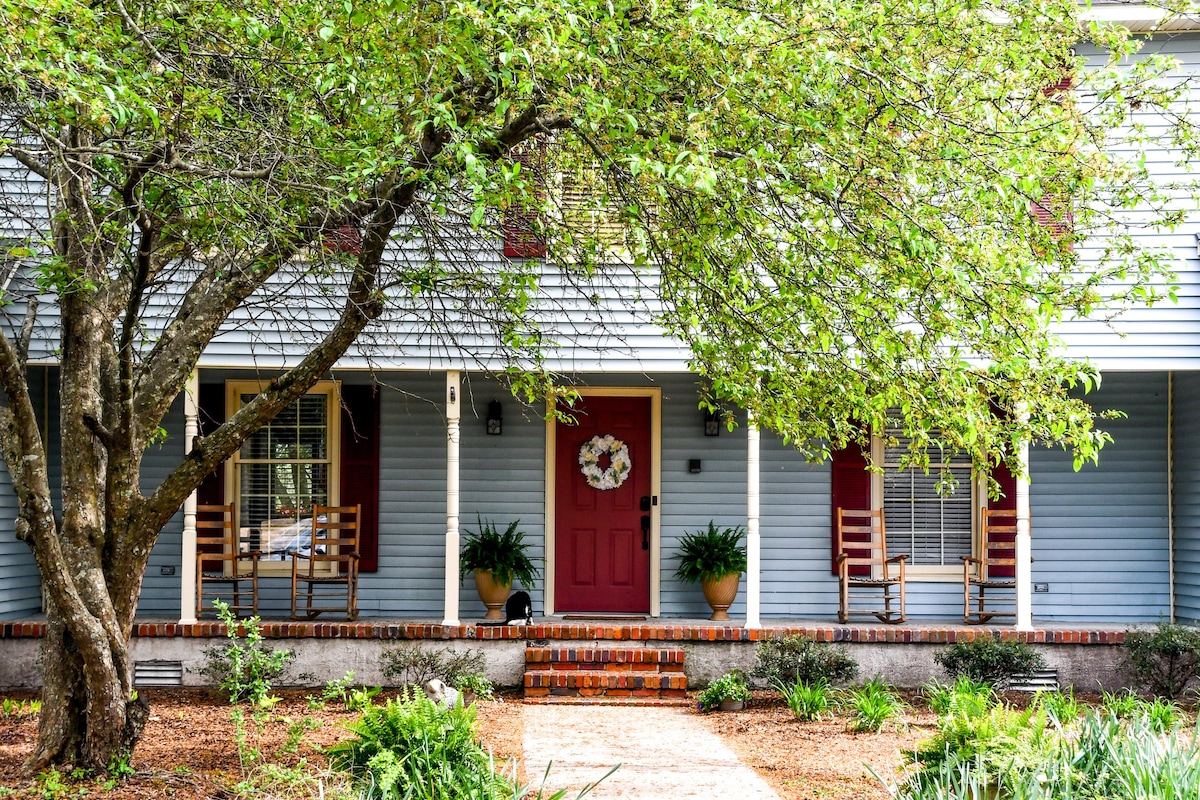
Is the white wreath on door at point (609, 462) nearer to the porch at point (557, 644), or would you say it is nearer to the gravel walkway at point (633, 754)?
the porch at point (557, 644)

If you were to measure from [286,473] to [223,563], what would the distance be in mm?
996

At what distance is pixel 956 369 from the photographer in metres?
5.14

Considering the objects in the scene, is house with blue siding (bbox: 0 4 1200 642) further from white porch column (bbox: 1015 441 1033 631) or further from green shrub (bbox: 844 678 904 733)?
green shrub (bbox: 844 678 904 733)

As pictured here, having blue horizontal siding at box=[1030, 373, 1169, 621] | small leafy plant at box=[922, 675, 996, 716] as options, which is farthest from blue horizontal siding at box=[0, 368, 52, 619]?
blue horizontal siding at box=[1030, 373, 1169, 621]

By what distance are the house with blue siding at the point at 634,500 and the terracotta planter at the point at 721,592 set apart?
307 millimetres

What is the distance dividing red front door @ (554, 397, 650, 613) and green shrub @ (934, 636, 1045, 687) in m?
2.97

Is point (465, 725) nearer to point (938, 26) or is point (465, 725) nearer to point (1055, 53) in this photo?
point (938, 26)

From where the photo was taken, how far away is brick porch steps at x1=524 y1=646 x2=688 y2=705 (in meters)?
9.12

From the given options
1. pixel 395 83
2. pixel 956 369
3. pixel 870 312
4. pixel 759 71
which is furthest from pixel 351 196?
pixel 956 369

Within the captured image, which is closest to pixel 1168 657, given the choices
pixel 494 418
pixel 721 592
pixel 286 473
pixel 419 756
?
pixel 721 592

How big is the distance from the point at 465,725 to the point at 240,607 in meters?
5.76

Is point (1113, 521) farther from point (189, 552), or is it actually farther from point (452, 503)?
point (189, 552)

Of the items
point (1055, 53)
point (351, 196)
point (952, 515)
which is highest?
point (1055, 53)

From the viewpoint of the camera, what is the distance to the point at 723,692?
28.6ft
